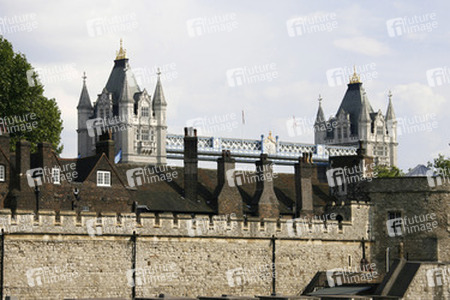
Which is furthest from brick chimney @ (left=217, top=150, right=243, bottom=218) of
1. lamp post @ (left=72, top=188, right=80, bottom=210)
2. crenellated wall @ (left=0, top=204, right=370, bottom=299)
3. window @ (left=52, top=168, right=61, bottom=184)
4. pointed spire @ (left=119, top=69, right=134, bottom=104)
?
pointed spire @ (left=119, top=69, right=134, bottom=104)

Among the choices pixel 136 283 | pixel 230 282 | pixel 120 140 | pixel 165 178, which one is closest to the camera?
pixel 136 283

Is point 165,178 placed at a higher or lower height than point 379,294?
higher

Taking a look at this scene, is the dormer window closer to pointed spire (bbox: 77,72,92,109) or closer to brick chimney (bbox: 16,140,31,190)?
pointed spire (bbox: 77,72,92,109)

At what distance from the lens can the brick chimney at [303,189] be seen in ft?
210

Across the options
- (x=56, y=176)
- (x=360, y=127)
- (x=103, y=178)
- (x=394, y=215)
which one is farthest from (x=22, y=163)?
(x=360, y=127)

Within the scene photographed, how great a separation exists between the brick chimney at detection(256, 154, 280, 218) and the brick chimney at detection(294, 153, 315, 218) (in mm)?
1396

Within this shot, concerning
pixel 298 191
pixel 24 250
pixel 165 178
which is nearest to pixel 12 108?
pixel 165 178

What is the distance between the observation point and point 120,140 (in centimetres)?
14425

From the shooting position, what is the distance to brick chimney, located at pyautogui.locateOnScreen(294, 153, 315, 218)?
210 ft

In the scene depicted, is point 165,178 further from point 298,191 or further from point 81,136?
point 81,136

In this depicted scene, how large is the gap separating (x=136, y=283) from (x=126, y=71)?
100547mm

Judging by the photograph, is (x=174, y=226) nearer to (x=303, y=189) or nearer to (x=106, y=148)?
(x=106, y=148)

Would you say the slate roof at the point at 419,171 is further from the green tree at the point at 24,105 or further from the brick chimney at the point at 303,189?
the green tree at the point at 24,105

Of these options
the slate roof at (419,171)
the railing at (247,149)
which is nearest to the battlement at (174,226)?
the slate roof at (419,171)
